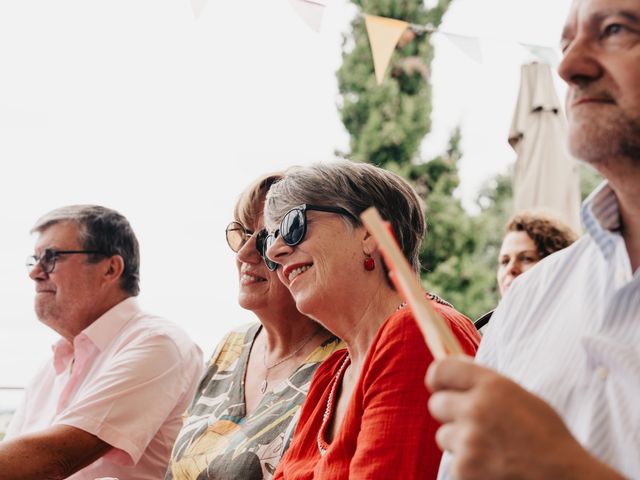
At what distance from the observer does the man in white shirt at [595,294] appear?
3.01 ft

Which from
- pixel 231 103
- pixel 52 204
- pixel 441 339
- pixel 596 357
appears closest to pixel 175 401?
pixel 596 357

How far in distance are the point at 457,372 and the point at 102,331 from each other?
274cm

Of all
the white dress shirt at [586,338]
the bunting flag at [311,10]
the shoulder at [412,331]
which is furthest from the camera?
the bunting flag at [311,10]

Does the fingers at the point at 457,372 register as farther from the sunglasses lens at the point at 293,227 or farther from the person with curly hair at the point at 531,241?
the person with curly hair at the point at 531,241

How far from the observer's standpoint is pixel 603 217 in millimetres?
1101

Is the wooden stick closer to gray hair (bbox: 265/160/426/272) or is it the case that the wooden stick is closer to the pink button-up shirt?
gray hair (bbox: 265/160/426/272)

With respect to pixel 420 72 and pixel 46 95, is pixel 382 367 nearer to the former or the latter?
pixel 46 95

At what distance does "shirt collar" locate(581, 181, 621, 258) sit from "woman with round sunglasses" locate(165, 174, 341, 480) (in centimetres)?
122

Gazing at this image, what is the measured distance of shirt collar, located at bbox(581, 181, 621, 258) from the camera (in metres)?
1.09

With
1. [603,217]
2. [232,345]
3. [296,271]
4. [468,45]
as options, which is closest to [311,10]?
[468,45]

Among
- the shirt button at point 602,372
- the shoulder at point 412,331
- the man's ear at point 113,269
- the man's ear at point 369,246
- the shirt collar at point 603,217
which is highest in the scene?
the shirt collar at point 603,217

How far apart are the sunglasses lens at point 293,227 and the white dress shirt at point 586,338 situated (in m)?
0.85

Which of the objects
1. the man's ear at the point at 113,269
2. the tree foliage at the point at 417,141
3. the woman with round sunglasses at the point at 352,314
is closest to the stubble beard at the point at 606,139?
the woman with round sunglasses at the point at 352,314

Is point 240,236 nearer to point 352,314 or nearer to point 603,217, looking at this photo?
point 352,314
